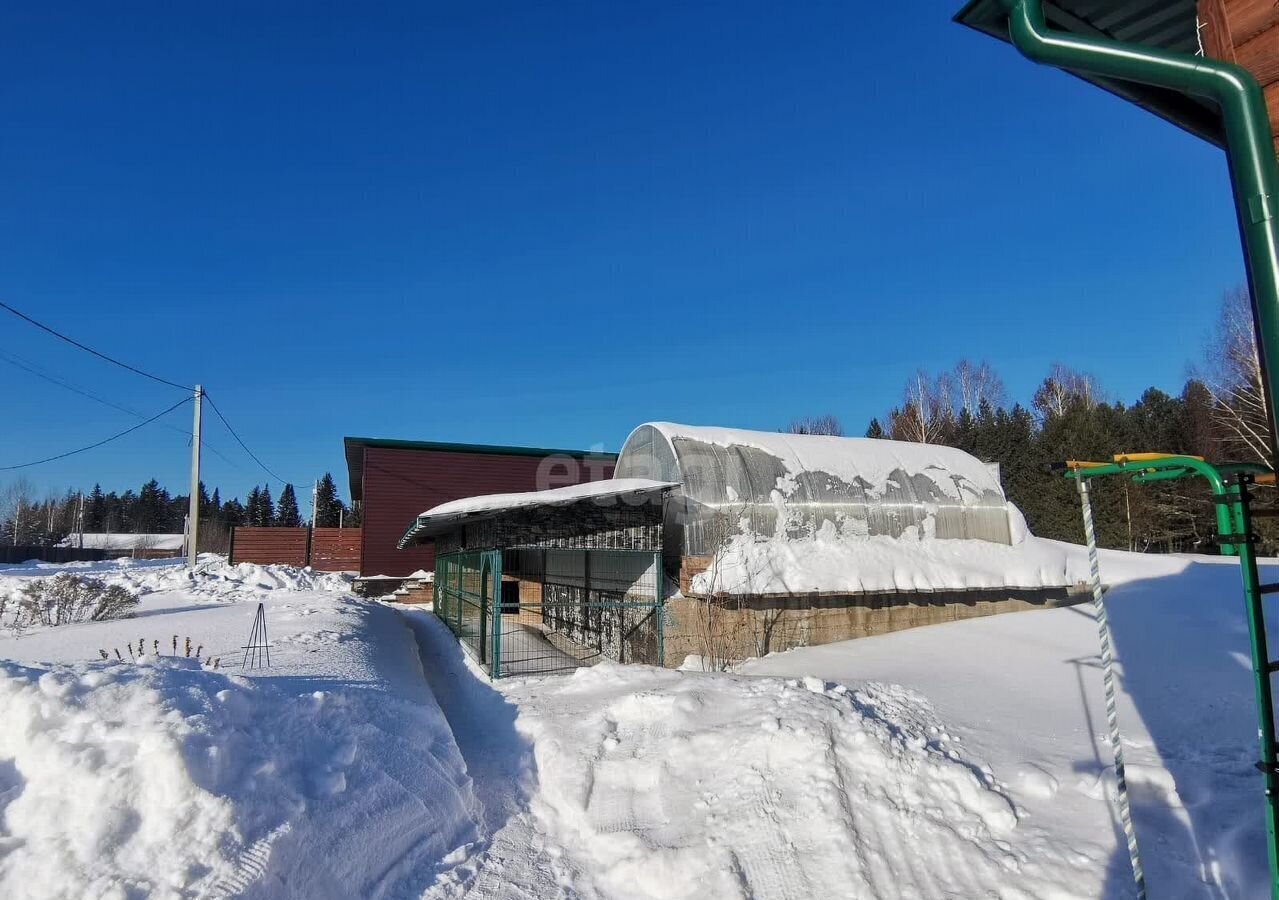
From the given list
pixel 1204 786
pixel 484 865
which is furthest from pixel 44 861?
pixel 1204 786

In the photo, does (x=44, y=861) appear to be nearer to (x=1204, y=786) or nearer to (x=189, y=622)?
(x=1204, y=786)

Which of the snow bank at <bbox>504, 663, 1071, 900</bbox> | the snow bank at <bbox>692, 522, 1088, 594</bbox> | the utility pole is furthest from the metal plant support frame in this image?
the utility pole

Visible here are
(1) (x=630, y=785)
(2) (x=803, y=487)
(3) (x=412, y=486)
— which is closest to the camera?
(1) (x=630, y=785)

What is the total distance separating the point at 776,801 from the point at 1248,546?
11.2 ft

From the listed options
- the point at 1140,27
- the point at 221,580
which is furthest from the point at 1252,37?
the point at 221,580

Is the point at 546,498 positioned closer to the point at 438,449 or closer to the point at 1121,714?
the point at 1121,714

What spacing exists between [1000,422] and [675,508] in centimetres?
3162

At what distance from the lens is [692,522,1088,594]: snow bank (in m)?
11.0

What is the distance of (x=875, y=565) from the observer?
11914mm

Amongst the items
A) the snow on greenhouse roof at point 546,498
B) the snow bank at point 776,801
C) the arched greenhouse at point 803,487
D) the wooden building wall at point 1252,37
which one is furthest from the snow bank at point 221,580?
the wooden building wall at point 1252,37

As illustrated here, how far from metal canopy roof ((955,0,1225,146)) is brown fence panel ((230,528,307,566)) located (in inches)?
1192

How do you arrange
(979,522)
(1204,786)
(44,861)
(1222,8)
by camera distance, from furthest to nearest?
(979,522), (1204,786), (44,861), (1222,8)

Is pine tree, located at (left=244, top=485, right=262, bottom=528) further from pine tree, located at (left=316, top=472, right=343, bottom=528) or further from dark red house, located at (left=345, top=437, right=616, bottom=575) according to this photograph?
dark red house, located at (left=345, top=437, right=616, bottom=575)

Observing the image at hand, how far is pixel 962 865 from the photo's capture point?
446 cm
